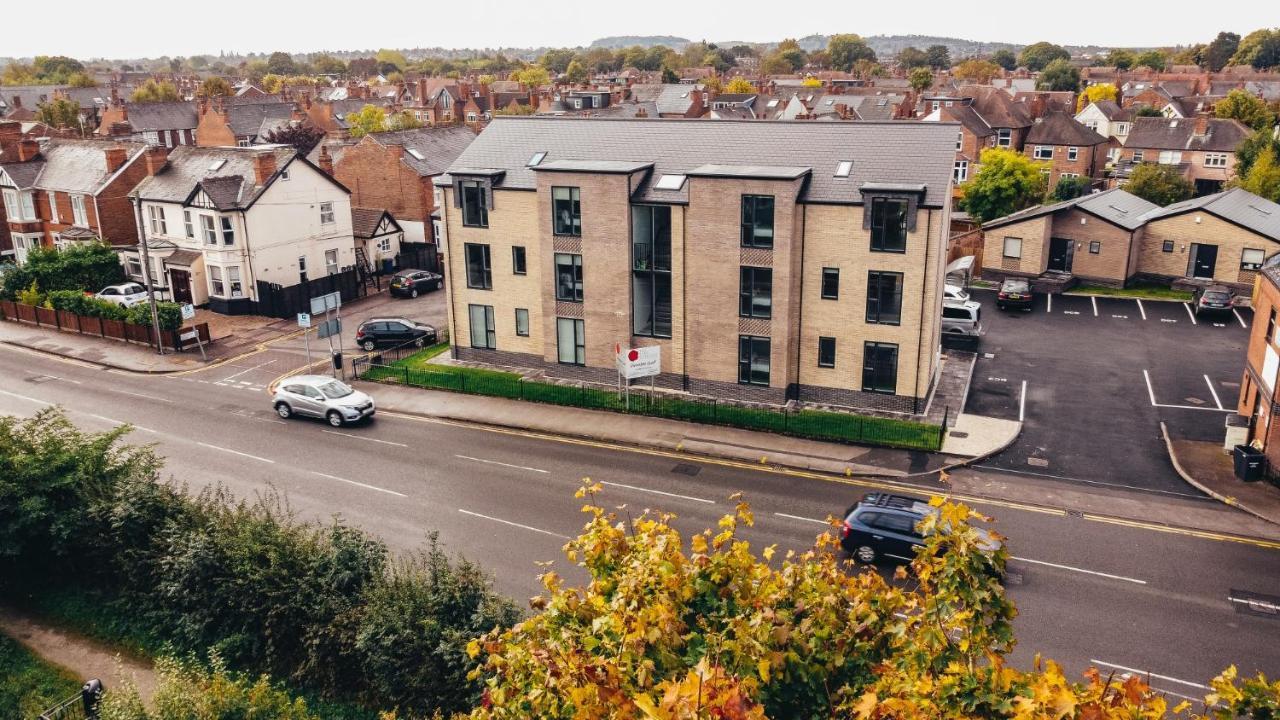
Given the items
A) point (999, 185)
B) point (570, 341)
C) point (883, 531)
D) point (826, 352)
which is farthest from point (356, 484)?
point (999, 185)

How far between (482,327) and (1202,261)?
133 feet

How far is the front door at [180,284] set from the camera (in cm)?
4936

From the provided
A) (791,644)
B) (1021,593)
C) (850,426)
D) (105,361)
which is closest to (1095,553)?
(1021,593)

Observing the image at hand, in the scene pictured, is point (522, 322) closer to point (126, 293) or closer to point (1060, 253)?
point (126, 293)

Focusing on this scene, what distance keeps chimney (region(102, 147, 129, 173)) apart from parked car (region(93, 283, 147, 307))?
8560mm

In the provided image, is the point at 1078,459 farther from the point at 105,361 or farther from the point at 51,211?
the point at 51,211

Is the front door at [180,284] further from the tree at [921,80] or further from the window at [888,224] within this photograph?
the tree at [921,80]

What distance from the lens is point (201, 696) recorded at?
1437 centimetres

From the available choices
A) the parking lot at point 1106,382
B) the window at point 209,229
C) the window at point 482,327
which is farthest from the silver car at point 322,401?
the parking lot at point 1106,382

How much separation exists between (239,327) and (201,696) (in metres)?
36.2

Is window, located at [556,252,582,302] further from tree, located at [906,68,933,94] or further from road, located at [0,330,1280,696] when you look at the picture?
tree, located at [906,68,933,94]

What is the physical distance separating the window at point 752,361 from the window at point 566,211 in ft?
25.9

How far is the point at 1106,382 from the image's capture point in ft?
121

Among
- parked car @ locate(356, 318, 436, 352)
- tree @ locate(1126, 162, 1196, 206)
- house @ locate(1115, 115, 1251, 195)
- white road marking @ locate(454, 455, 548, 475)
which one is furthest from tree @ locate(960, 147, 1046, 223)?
white road marking @ locate(454, 455, 548, 475)
